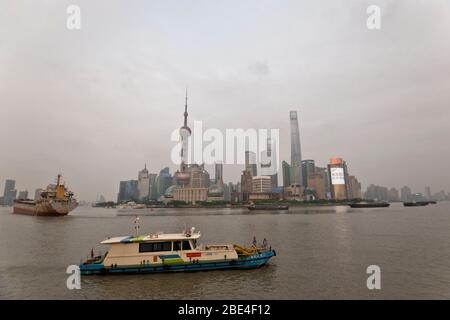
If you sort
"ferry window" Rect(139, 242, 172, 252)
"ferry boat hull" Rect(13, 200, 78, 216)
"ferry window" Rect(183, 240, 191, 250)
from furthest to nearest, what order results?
1. "ferry boat hull" Rect(13, 200, 78, 216)
2. "ferry window" Rect(183, 240, 191, 250)
3. "ferry window" Rect(139, 242, 172, 252)

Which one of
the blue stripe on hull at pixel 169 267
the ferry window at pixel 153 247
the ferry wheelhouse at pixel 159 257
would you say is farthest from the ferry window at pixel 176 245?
the blue stripe on hull at pixel 169 267

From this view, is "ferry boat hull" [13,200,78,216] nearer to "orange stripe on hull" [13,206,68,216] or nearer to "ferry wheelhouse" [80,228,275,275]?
"orange stripe on hull" [13,206,68,216]

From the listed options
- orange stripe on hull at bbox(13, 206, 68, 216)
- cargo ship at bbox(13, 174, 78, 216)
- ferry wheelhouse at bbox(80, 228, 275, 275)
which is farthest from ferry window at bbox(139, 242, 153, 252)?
orange stripe on hull at bbox(13, 206, 68, 216)

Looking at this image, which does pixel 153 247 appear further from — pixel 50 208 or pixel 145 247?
pixel 50 208

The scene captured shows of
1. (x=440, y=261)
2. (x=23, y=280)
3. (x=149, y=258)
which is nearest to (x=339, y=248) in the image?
(x=440, y=261)

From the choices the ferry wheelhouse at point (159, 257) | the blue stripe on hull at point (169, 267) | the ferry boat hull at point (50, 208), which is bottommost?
the blue stripe on hull at point (169, 267)

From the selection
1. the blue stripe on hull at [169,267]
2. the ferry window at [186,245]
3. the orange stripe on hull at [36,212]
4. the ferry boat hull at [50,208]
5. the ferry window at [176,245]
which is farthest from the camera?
the orange stripe on hull at [36,212]

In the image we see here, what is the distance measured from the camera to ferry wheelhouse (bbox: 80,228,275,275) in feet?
87.5

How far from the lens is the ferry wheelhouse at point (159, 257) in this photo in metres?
26.7

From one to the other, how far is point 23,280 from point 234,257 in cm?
1919

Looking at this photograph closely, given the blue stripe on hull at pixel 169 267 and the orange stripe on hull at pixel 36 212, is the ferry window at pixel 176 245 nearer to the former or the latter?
the blue stripe on hull at pixel 169 267

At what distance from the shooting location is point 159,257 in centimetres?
2683

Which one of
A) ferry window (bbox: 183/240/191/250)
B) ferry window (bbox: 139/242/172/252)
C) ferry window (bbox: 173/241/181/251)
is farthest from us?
ferry window (bbox: 183/240/191/250)
